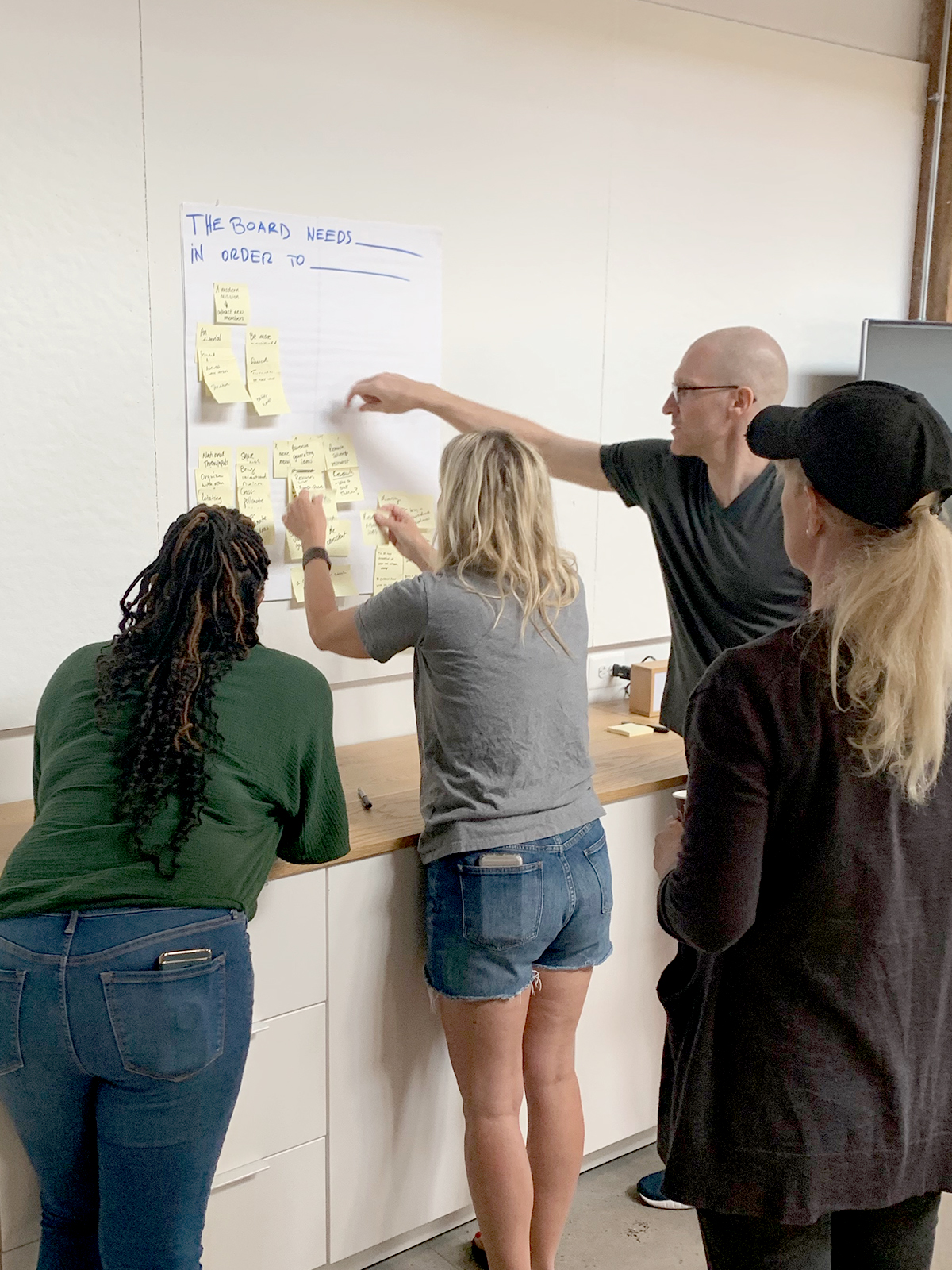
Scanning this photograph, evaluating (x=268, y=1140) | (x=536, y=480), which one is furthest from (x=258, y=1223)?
(x=536, y=480)

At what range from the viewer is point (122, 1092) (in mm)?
1474

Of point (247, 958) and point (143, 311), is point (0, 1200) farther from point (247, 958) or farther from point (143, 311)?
point (143, 311)

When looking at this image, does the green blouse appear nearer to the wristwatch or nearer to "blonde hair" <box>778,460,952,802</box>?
the wristwatch

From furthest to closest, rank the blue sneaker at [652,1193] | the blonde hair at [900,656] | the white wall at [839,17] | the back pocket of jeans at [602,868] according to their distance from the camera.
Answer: the white wall at [839,17] → the blue sneaker at [652,1193] → the back pocket of jeans at [602,868] → the blonde hair at [900,656]

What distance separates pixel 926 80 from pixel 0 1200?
3600mm

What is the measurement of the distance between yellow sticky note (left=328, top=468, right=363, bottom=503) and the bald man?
165 mm

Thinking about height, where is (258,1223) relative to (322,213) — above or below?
below

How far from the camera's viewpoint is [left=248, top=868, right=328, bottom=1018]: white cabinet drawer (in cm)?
181

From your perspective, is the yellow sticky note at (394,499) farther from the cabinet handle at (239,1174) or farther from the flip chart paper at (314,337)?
the cabinet handle at (239,1174)

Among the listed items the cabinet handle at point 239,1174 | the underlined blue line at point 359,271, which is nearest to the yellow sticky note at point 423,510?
the underlined blue line at point 359,271

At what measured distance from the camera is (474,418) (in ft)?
8.13

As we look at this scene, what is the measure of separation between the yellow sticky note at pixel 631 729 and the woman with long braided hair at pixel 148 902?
1.19 m

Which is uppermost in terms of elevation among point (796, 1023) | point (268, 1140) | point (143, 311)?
point (143, 311)

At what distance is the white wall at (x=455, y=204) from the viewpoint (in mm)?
2025
